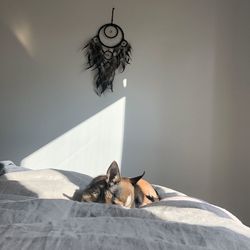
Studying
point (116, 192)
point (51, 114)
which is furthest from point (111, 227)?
point (51, 114)

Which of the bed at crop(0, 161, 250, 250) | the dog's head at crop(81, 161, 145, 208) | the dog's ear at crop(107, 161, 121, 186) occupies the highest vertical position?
the dog's ear at crop(107, 161, 121, 186)

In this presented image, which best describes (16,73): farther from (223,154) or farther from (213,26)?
(223,154)

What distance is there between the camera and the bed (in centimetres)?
73

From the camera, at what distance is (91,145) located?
2.56 metres

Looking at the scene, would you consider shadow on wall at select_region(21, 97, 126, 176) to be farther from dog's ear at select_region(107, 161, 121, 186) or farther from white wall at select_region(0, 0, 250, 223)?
dog's ear at select_region(107, 161, 121, 186)

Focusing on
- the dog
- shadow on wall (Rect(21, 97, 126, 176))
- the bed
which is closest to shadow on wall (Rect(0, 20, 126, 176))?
shadow on wall (Rect(21, 97, 126, 176))

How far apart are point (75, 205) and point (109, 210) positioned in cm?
13

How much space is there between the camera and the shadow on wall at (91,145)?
101 inches

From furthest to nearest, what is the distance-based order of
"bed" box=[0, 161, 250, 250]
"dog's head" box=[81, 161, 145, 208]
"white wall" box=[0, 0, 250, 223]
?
"white wall" box=[0, 0, 250, 223] < "dog's head" box=[81, 161, 145, 208] < "bed" box=[0, 161, 250, 250]

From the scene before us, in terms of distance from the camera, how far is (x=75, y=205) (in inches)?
42.9

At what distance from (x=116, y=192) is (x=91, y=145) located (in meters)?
1.30

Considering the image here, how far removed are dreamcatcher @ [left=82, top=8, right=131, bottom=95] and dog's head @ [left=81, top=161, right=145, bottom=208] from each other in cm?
129

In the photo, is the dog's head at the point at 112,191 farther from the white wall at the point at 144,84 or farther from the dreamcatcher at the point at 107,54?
the dreamcatcher at the point at 107,54

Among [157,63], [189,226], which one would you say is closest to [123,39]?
[157,63]
